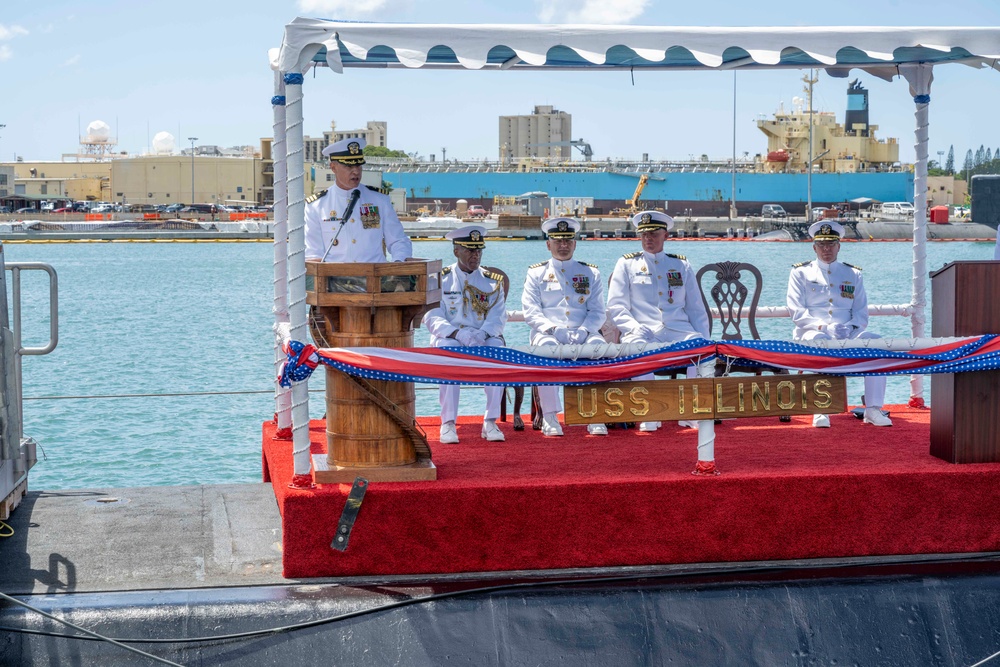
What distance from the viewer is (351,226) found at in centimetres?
660

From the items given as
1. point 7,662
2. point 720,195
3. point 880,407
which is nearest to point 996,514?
point 880,407

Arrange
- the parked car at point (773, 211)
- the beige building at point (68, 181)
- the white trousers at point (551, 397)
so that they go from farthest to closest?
the beige building at point (68, 181), the parked car at point (773, 211), the white trousers at point (551, 397)

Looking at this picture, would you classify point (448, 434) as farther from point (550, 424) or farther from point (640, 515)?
point (640, 515)

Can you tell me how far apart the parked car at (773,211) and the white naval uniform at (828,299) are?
89.4m

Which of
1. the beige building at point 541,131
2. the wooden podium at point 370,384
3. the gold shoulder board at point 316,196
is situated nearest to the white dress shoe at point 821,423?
the wooden podium at point 370,384

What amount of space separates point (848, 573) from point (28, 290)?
155ft

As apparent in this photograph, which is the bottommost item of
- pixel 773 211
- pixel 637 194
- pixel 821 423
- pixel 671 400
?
pixel 821 423

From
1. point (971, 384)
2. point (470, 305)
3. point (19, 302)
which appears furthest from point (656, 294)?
point (19, 302)

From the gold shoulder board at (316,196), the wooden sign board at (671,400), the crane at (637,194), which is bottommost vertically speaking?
the wooden sign board at (671,400)

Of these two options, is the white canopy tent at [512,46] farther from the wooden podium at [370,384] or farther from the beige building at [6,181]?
the beige building at [6,181]

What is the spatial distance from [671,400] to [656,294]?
2272mm

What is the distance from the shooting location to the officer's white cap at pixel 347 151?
648 centimetres

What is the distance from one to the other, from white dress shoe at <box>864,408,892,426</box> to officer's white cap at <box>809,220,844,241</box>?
1190mm

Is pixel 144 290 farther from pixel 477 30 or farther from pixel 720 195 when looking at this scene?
pixel 720 195
